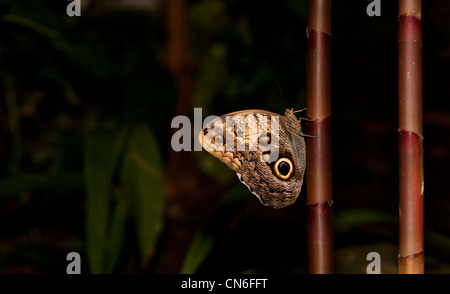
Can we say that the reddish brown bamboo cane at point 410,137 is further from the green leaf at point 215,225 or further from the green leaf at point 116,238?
the green leaf at point 116,238

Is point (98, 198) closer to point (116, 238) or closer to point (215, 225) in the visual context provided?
point (116, 238)

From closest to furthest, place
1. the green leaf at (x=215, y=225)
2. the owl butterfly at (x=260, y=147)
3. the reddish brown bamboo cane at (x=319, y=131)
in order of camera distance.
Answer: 1. the reddish brown bamboo cane at (x=319, y=131)
2. the owl butterfly at (x=260, y=147)
3. the green leaf at (x=215, y=225)

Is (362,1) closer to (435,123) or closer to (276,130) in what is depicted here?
(435,123)

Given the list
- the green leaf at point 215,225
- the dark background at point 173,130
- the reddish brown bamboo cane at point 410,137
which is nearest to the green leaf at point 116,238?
the dark background at point 173,130

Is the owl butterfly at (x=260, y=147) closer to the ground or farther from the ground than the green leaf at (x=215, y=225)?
farther from the ground

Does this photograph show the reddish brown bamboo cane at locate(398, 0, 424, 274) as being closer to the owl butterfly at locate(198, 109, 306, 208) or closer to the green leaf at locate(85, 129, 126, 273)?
the owl butterfly at locate(198, 109, 306, 208)

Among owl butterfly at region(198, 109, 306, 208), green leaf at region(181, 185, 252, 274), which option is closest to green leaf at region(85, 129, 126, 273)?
green leaf at region(181, 185, 252, 274)
